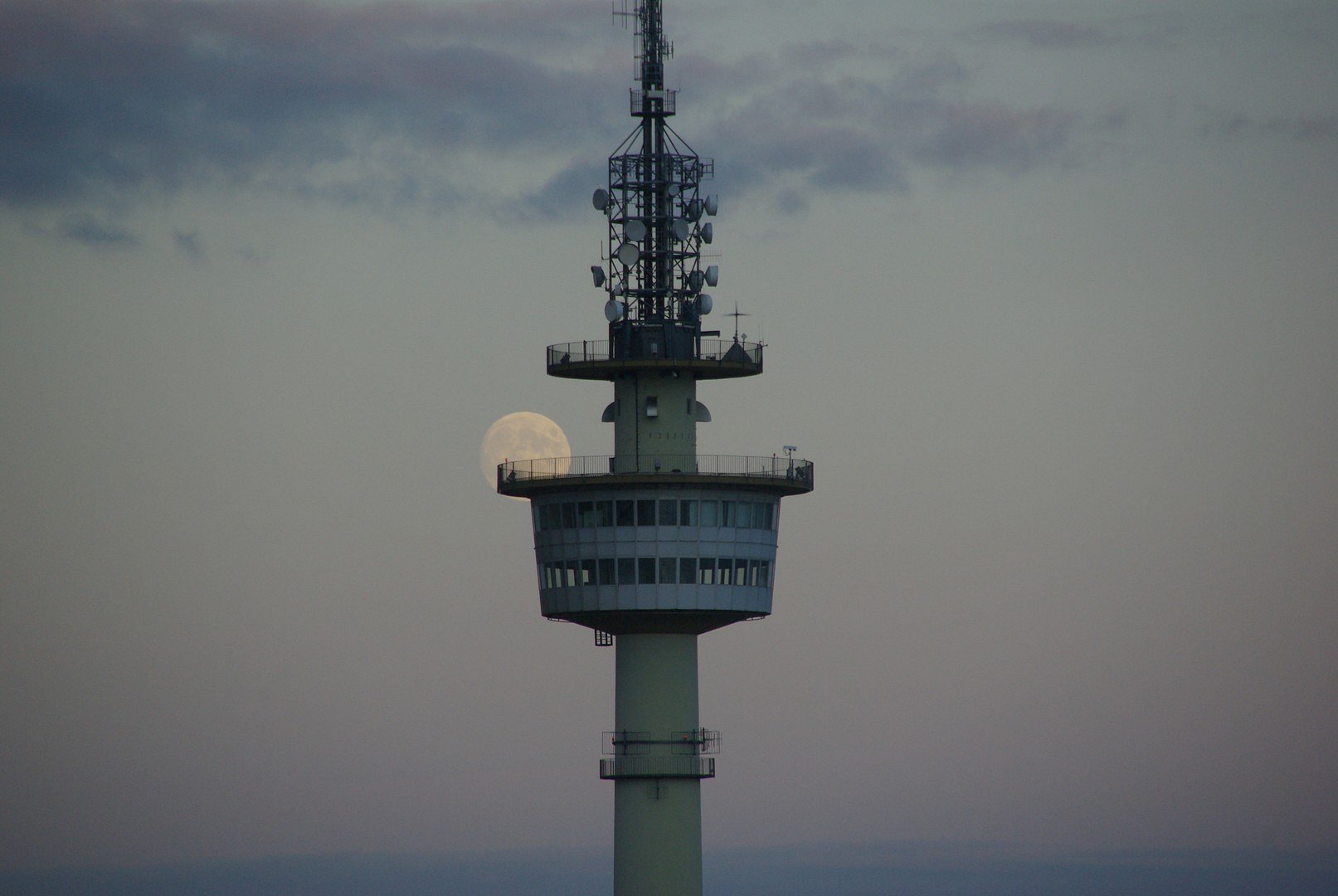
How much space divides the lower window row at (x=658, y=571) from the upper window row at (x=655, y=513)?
1732 millimetres

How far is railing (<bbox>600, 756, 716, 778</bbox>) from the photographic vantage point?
14400 centimetres

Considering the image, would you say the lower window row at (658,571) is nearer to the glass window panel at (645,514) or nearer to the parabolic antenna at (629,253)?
the glass window panel at (645,514)

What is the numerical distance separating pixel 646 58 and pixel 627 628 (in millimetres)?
28261

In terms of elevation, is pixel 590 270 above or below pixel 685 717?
above

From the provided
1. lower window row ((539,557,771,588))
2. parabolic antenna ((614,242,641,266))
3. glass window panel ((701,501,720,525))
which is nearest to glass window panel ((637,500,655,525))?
lower window row ((539,557,771,588))

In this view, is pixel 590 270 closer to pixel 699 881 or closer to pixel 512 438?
pixel 512 438

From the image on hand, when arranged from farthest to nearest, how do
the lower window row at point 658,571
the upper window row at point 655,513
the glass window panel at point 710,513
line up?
the glass window panel at point 710,513
the upper window row at point 655,513
the lower window row at point 658,571

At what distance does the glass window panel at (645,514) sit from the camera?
471 feet

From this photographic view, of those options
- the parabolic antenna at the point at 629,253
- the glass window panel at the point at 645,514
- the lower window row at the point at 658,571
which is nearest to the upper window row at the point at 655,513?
the glass window panel at the point at 645,514

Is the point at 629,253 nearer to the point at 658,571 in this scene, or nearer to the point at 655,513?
the point at 655,513

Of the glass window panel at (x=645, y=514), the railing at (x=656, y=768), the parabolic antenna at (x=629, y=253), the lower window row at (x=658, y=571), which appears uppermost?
the parabolic antenna at (x=629, y=253)

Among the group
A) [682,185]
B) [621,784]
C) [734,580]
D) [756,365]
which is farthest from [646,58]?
[621,784]

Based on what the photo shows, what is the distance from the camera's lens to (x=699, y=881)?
5679 inches

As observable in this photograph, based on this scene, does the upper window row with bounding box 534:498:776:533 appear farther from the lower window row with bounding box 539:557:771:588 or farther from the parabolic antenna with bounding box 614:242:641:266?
→ the parabolic antenna with bounding box 614:242:641:266
